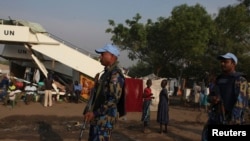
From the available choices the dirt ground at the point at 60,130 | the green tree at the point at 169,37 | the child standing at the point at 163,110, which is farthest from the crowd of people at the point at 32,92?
the green tree at the point at 169,37

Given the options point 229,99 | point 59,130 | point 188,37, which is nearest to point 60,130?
point 59,130

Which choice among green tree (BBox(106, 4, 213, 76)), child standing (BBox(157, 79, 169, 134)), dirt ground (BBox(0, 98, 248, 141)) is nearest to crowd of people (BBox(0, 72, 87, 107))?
dirt ground (BBox(0, 98, 248, 141))

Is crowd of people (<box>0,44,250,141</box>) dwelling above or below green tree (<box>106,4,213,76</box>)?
below

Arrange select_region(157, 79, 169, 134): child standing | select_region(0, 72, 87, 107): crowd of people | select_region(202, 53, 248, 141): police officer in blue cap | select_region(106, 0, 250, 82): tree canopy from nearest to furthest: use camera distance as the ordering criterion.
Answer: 1. select_region(202, 53, 248, 141): police officer in blue cap
2. select_region(157, 79, 169, 134): child standing
3. select_region(0, 72, 87, 107): crowd of people
4. select_region(106, 0, 250, 82): tree canopy

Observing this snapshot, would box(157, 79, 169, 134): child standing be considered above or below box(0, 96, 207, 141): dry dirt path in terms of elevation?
above

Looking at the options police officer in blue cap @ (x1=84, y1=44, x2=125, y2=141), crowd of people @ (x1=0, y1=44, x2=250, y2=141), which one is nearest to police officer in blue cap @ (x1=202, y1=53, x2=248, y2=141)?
crowd of people @ (x1=0, y1=44, x2=250, y2=141)

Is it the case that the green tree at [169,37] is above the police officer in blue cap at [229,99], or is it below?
above

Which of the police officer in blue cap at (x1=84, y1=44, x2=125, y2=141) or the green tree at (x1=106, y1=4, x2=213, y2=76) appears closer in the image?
the police officer in blue cap at (x1=84, y1=44, x2=125, y2=141)

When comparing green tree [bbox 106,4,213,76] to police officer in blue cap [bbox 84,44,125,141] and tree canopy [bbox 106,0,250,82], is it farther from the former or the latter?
police officer in blue cap [bbox 84,44,125,141]

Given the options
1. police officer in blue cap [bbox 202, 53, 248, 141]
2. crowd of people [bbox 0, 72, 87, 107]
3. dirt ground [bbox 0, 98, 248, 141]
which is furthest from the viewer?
crowd of people [bbox 0, 72, 87, 107]

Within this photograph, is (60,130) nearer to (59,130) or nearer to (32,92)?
(59,130)

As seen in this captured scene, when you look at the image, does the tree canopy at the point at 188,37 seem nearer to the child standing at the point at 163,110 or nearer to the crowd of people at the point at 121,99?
the child standing at the point at 163,110

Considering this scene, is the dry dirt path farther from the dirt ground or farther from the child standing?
the child standing

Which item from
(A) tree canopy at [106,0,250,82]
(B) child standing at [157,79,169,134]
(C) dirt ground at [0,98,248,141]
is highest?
(A) tree canopy at [106,0,250,82]
